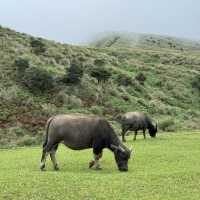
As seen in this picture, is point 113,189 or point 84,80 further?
point 84,80

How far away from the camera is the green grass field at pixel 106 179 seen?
57.4ft

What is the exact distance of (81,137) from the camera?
2389 centimetres

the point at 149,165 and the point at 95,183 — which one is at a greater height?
the point at 95,183

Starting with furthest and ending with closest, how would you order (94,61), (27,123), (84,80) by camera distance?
(94,61), (84,80), (27,123)

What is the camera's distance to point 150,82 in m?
83.6

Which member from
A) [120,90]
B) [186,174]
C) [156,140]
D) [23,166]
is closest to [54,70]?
[120,90]

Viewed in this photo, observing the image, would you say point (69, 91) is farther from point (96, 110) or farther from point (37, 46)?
point (37, 46)

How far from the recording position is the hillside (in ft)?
174

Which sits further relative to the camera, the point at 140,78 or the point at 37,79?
the point at 140,78

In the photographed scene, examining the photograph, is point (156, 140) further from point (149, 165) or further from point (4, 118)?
point (4, 118)

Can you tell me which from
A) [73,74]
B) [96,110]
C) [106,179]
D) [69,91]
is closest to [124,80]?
[73,74]

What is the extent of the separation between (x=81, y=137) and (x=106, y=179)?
154 inches

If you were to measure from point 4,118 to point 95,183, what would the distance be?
111ft

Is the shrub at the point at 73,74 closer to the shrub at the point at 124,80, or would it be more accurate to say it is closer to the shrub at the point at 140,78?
the shrub at the point at 124,80
